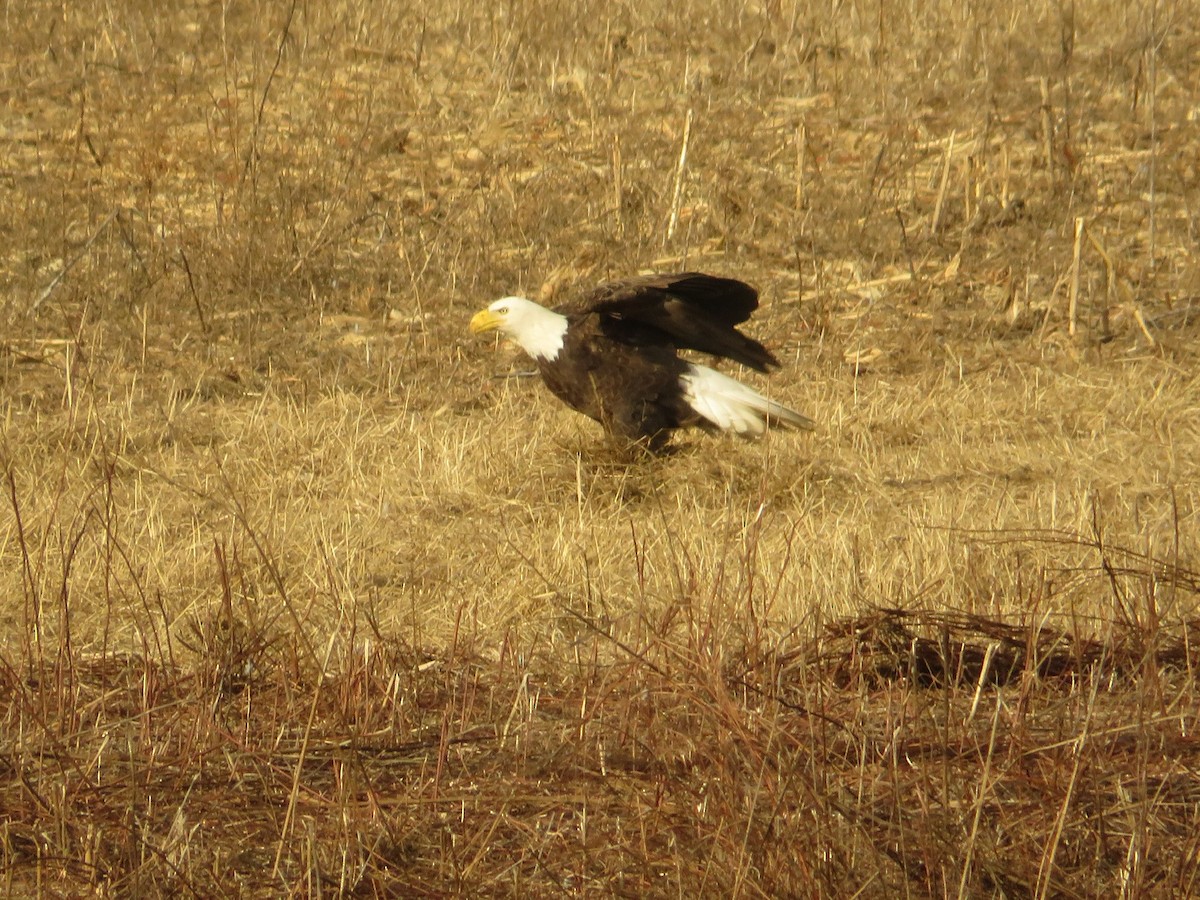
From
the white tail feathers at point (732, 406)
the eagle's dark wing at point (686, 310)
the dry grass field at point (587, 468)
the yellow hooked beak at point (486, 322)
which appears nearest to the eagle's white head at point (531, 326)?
the yellow hooked beak at point (486, 322)

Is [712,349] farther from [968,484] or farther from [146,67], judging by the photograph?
[146,67]

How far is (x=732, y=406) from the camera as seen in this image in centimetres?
645

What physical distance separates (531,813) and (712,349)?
3600mm

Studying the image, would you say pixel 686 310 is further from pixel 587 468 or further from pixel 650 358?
pixel 587 468

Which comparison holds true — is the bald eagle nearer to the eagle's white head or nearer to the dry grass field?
the eagle's white head

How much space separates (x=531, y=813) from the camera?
10.2 ft

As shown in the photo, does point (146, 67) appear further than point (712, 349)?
Yes

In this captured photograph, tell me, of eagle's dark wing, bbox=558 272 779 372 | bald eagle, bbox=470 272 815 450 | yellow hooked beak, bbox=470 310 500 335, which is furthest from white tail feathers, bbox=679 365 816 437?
yellow hooked beak, bbox=470 310 500 335

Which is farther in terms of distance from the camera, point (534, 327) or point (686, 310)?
point (534, 327)

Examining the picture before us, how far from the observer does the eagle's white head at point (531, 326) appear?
21.6ft

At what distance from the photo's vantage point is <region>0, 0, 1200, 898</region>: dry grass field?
2.95 m

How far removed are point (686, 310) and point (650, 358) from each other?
29 cm

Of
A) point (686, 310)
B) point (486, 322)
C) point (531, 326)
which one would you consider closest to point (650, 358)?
point (686, 310)

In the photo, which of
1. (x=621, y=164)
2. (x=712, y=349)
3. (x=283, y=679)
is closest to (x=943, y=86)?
(x=621, y=164)
